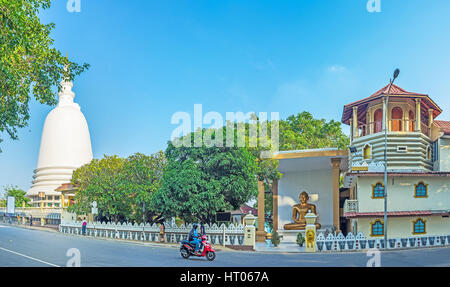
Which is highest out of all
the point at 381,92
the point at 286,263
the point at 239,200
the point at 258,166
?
the point at 381,92

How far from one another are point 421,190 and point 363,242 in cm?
635

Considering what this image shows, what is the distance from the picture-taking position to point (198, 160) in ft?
94.0

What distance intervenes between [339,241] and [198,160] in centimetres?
948

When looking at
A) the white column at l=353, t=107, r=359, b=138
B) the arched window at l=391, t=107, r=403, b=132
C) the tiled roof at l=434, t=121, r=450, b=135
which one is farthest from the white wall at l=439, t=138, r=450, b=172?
the white column at l=353, t=107, r=359, b=138

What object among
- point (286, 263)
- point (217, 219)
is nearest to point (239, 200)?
point (217, 219)

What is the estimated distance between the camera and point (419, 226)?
93.7ft

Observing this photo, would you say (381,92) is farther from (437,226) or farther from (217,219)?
(217,219)

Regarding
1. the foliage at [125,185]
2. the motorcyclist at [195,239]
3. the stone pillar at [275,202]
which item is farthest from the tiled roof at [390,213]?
the foliage at [125,185]

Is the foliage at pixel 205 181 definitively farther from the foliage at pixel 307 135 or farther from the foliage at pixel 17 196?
the foliage at pixel 17 196

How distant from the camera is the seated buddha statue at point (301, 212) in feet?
122

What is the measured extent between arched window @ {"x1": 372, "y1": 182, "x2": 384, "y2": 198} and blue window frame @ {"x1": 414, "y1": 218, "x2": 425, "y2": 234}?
8.90ft

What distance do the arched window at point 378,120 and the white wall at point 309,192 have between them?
7.78 metres

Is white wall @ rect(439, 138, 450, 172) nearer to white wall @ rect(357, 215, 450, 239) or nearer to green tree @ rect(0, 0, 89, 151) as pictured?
white wall @ rect(357, 215, 450, 239)

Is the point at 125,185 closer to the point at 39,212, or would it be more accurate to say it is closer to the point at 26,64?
the point at 26,64
